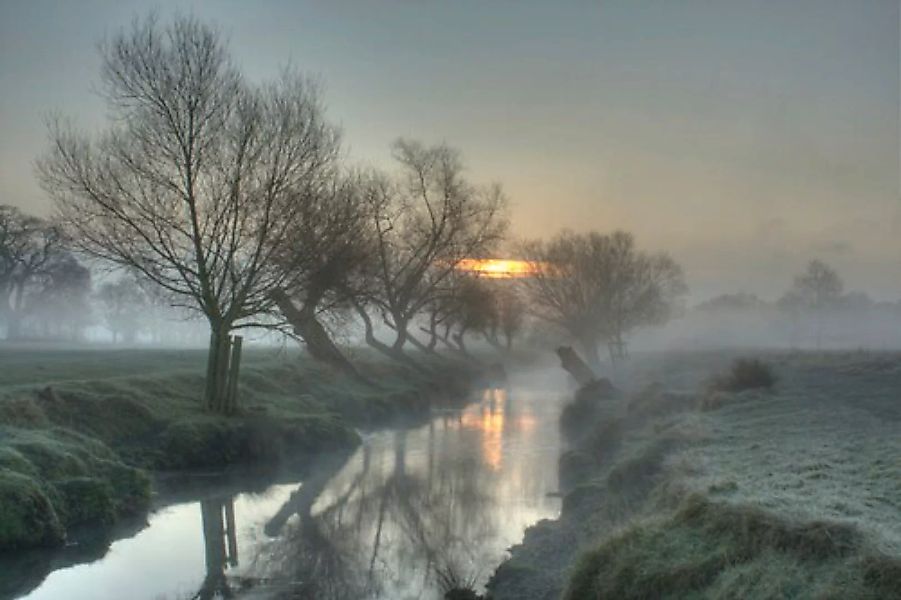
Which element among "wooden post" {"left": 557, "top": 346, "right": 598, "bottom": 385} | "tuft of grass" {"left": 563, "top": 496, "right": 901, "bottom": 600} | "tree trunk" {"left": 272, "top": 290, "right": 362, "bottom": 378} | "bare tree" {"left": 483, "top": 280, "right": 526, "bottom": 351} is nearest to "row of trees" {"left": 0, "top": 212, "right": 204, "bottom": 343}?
"tree trunk" {"left": 272, "top": 290, "right": 362, "bottom": 378}

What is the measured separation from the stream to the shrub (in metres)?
6.28

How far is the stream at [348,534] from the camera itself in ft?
41.4

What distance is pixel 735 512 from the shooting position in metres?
9.51

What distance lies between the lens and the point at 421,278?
55.1 metres

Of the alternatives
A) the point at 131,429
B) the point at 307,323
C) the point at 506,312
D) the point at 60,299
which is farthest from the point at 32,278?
the point at 131,429

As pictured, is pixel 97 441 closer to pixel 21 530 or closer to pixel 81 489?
pixel 81 489

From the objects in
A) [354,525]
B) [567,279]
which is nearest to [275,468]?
[354,525]

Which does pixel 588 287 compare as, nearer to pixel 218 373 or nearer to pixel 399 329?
pixel 399 329

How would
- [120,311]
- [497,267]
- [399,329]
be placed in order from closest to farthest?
[399,329], [497,267], [120,311]

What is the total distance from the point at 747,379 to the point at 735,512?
1950cm

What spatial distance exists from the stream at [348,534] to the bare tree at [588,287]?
44274 millimetres

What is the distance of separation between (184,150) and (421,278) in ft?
104

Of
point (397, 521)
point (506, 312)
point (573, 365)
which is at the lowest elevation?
point (397, 521)

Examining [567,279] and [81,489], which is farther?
[567,279]
